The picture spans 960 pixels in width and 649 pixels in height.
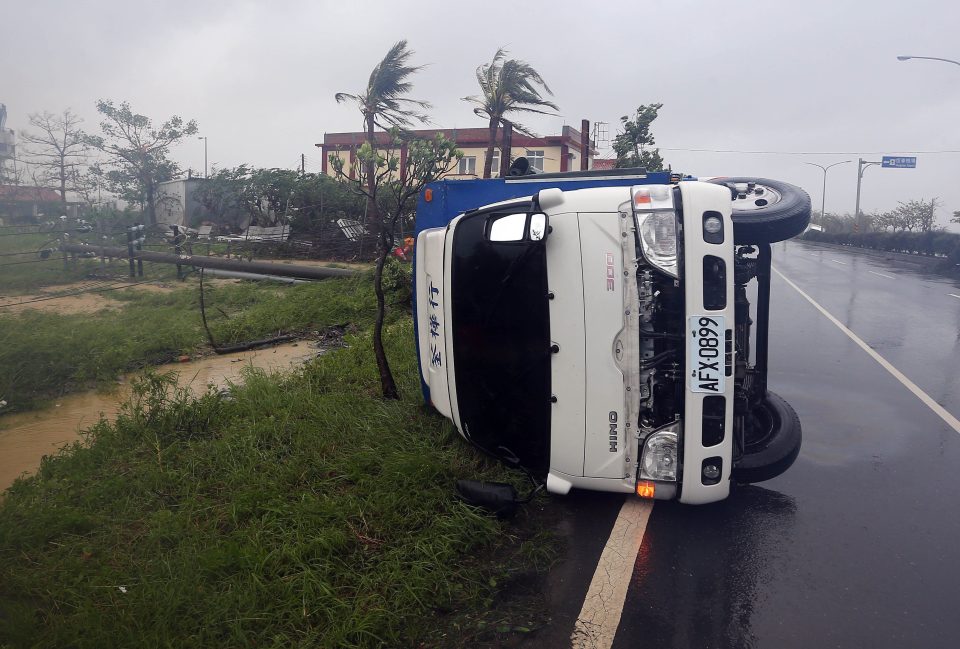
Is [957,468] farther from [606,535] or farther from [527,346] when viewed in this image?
[527,346]

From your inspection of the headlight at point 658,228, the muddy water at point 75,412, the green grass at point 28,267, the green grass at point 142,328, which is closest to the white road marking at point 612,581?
the headlight at point 658,228

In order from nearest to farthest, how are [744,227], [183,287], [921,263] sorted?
[744,227], [183,287], [921,263]

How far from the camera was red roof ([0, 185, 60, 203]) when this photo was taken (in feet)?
26.7

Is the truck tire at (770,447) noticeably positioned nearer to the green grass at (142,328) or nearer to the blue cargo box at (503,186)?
the blue cargo box at (503,186)

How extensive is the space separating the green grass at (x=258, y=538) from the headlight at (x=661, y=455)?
787 mm

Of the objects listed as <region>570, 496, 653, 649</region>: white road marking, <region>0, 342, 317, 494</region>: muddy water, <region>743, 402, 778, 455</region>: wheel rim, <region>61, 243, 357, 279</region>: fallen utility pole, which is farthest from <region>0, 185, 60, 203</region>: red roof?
<region>743, 402, 778, 455</region>: wheel rim

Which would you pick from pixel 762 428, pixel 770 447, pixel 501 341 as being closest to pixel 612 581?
pixel 501 341

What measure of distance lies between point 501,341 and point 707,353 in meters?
1.16

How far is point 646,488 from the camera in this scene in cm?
393

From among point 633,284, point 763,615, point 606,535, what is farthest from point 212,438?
point 763,615

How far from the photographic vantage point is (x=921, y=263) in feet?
94.8

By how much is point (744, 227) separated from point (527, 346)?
188 centimetres

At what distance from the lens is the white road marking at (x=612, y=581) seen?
3293 mm

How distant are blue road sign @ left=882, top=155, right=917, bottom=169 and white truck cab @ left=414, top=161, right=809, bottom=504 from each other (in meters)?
54.1
